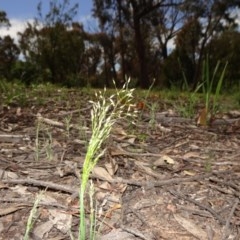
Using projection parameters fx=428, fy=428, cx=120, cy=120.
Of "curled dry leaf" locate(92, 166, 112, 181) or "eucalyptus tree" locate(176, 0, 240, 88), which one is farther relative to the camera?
"eucalyptus tree" locate(176, 0, 240, 88)

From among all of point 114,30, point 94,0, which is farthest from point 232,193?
point 114,30

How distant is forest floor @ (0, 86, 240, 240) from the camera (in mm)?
1836

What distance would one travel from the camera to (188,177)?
2.28 meters

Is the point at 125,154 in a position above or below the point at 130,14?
below

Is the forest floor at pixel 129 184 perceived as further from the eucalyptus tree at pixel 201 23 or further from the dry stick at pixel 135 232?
the eucalyptus tree at pixel 201 23

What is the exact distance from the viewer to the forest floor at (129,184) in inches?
72.3

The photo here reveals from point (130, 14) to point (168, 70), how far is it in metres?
5.93

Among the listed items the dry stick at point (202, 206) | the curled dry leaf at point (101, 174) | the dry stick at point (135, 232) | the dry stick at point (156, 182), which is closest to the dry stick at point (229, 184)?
the dry stick at point (156, 182)

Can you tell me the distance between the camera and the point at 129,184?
2164 millimetres

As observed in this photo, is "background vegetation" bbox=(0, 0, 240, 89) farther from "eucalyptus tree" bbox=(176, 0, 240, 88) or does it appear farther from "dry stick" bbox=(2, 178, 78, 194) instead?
"dry stick" bbox=(2, 178, 78, 194)

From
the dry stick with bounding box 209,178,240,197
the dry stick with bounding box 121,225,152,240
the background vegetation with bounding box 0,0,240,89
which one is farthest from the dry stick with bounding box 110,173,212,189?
the background vegetation with bounding box 0,0,240,89

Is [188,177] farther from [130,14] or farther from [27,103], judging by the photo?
[130,14]

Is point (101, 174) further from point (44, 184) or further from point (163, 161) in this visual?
point (163, 161)

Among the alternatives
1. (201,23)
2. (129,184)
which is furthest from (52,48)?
(129,184)
